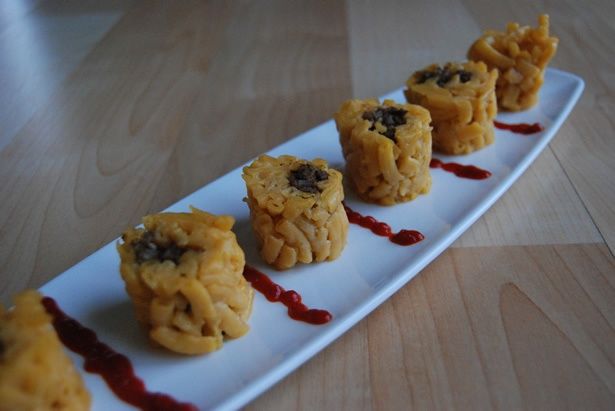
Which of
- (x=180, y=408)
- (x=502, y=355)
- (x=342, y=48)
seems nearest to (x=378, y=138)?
(x=502, y=355)

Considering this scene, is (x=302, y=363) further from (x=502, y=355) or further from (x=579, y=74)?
(x=579, y=74)

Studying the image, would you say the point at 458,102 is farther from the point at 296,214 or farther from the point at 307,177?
the point at 296,214

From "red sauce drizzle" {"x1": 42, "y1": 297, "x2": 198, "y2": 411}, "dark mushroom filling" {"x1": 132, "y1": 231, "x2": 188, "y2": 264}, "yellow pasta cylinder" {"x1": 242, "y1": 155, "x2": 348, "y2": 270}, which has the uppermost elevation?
"dark mushroom filling" {"x1": 132, "y1": 231, "x2": 188, "y2": 264}

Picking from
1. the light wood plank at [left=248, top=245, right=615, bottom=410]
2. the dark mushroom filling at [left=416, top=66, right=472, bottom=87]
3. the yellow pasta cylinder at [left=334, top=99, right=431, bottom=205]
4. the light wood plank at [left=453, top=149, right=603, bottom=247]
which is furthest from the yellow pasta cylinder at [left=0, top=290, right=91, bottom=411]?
the dark mushroom filling at [left=416, top=66, right=472, bottom=87]

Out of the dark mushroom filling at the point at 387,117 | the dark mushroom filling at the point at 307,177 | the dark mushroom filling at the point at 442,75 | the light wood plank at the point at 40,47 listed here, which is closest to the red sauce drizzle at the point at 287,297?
the dark mushroom filling at the point at 307,177

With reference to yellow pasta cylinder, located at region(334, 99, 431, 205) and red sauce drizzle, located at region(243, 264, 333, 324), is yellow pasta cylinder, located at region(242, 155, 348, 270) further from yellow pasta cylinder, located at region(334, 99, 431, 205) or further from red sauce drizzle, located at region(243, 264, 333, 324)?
yellow pasta cylinder, located at region(334, 99, 431, 205)

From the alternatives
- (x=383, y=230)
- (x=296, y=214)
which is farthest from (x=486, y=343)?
(x=296, y=214)

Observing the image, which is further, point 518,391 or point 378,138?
point 378,138

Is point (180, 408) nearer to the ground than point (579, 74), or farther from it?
farther from it

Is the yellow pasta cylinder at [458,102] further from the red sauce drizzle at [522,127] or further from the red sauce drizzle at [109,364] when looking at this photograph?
the red sauce drizzle at [109,364]
